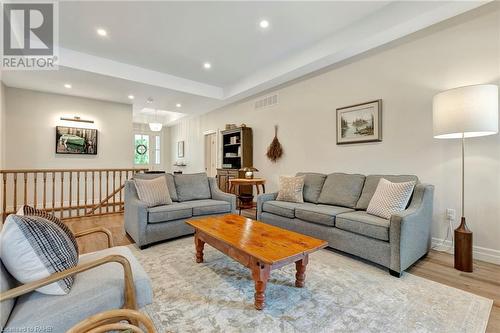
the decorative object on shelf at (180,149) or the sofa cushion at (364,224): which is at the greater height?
the decorative object on shelf at (180,149)

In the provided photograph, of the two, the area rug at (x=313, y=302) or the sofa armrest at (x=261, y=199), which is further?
the sofa armrest at (x=261, y=199)

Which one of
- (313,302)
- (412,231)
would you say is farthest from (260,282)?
(412,231)

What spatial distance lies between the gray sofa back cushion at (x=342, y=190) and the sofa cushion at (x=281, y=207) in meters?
0.42

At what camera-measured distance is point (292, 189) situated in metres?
3.59

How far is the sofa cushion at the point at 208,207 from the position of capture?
3.33m

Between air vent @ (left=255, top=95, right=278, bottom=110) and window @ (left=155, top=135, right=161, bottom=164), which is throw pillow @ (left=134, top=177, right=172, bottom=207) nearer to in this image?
air vent @ (left=255, top=95, right=278, bottom=110)

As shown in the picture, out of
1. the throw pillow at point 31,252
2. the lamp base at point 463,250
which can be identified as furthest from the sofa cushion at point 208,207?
the lamp base at point 463,250

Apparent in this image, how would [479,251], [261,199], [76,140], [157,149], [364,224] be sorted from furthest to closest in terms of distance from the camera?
[157,149] → [76,140] → [261,199] → [479,251] → [364,224]

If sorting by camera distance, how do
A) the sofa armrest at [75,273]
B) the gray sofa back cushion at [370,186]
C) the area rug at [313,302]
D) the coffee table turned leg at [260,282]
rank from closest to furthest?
the sofa armrest at [75,273] → the area rug at [313,302] → the coffee table turned leg at [260,282] → the gray sofa back cushion at [370,186]

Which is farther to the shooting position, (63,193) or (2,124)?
(63,193)

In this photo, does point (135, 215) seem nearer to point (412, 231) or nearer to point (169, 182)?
point (169, 182)

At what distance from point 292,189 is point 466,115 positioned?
215cm

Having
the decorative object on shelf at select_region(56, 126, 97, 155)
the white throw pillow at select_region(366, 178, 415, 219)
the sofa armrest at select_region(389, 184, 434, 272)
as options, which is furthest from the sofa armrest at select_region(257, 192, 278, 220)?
the decorative object on shelf at select_region(56, 126, 97, 155)

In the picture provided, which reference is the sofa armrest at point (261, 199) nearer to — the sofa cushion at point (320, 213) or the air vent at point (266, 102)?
the sofa cushion at point (320, 213)
